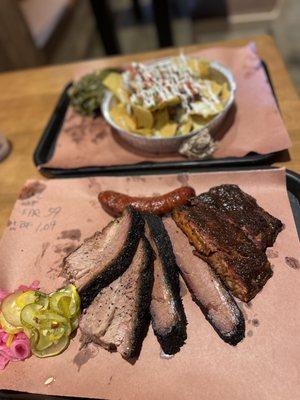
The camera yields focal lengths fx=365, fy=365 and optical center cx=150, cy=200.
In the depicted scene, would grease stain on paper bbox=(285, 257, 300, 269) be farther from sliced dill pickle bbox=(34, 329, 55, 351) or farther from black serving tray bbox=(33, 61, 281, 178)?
sliced dill pickle bbox=(34, 329, 55, 351)

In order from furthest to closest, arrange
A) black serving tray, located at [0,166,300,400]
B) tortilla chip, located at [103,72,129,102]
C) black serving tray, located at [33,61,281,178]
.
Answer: tortilla chip, located at [103,72,129,102]
black serving tray, located at [33,61,281,178]
black serving tray, located at [0,166,300,400]

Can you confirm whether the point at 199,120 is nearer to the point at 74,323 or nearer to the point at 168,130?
the point at 168,130

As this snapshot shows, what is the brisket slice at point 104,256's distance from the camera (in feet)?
4.79

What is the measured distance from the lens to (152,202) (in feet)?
5.43

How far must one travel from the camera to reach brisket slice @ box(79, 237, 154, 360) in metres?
1.34

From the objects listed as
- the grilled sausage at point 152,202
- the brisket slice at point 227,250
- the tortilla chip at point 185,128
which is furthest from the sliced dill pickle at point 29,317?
the tortilla chip at point 185,128

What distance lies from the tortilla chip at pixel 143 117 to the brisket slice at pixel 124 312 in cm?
77

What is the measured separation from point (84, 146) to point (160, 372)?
1.39m

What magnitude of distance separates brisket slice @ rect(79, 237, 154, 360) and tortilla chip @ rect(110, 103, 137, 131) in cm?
81

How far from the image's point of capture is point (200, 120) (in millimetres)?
2002

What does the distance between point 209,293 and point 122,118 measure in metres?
1.15

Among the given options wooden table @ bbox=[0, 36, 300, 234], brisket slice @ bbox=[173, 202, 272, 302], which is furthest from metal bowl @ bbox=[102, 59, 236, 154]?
brisket slice @ bbox=[173, 202, 272, 302]

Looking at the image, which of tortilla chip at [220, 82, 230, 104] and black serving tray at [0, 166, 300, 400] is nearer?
black serving tray at [0, 166, 300, 400]

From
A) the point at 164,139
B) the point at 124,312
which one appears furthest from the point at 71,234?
the point at 164,139
